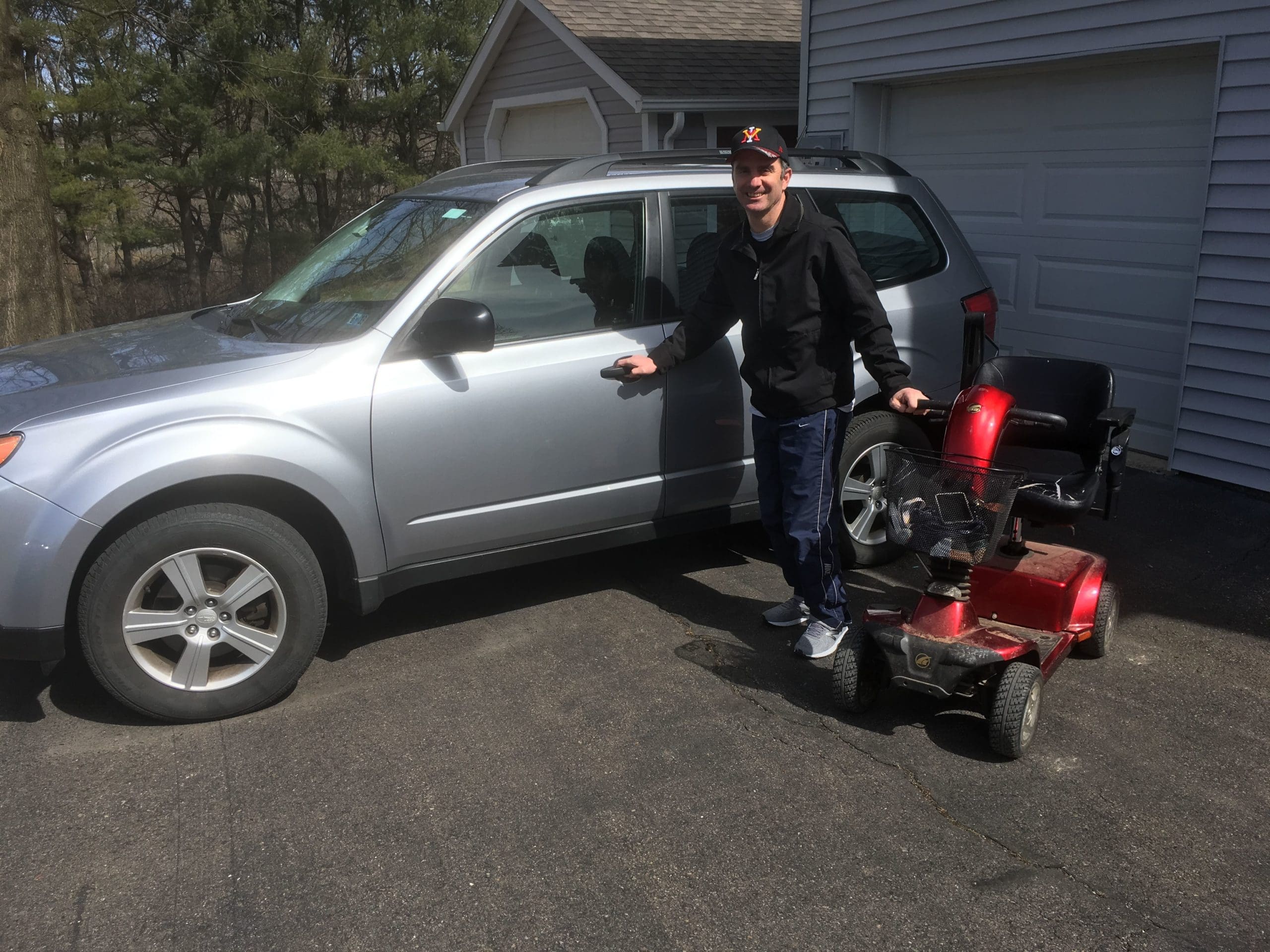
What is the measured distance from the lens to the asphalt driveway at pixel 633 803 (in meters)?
2.88

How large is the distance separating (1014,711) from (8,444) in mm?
3335

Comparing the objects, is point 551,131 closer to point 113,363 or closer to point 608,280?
point 608,280

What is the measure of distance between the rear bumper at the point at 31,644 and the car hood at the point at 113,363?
657 mm

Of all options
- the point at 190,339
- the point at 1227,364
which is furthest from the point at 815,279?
the point at 1227,364

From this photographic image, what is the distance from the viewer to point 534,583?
17.2 ft

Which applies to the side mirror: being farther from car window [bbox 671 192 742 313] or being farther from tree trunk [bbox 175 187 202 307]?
tree trunk [bbox 175 187 202 307]

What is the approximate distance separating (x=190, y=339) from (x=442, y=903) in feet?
8.55

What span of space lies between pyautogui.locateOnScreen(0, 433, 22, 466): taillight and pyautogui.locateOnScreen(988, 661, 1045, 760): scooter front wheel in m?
3.26

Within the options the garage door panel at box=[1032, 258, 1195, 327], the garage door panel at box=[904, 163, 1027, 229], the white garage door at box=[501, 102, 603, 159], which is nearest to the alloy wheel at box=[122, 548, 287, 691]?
the garage door panel at box=[1032, 258, 1195, 327]

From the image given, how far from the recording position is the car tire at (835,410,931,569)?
5.18 metres

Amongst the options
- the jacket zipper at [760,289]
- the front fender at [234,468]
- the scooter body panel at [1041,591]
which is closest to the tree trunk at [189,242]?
the front fender at [234,468]

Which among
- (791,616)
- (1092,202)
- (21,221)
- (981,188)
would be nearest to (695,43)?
(981,188)

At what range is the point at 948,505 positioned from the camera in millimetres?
3658

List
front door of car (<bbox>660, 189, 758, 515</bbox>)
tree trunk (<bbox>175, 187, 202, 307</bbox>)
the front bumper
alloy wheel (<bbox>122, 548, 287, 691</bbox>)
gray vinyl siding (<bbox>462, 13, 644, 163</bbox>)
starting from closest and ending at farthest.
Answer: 1. the front bumper
2. alloy wheel (<bbox>122, 548, 287, 691</bbox>)
3. front door of car (<bbox>660, 189, 758, 515</bbox>)
4. gray vinyl siding (<bbox>462, 13, 644, 163</bbox>)
5. tree trunk (<bbox>175, 187, 202, 307</bbox>)
